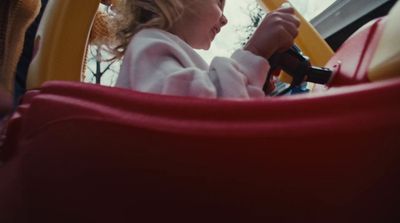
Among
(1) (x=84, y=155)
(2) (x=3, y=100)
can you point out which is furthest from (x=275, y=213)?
(2) (x=3, y=100)

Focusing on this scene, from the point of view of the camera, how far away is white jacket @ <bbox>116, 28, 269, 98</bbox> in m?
0.48

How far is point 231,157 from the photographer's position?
28 centimetres

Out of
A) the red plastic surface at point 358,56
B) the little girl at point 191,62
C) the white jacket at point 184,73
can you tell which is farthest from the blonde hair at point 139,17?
the red plastic surface at point 358,56

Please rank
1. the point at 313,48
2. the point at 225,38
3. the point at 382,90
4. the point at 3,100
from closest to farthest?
the point at 382,90, the point at 3,100, the point at 313,48, the point at 225,38

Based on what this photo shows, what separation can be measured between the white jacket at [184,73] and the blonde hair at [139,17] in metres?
0.11

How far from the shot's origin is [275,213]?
11.1 inches

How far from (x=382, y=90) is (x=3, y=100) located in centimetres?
46

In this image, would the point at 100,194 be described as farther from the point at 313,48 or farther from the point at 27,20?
the point at 313,48

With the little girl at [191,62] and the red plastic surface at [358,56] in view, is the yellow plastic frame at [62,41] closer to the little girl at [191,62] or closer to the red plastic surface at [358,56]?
the little girl at [191,62]

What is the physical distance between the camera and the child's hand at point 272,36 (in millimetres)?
533

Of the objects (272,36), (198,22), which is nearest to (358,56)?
(272,36)

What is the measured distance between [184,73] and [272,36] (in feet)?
0.45

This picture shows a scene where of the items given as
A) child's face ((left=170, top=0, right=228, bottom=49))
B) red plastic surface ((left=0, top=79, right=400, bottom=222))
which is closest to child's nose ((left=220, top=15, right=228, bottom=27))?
child's face ((left=170, top=0, right=228, bottom=49))

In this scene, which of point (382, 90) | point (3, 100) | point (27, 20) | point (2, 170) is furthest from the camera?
point (27, 20)
